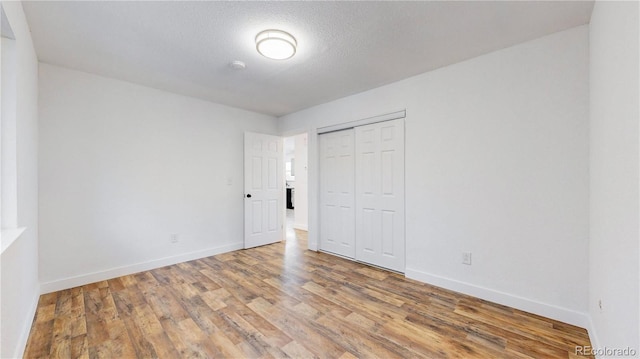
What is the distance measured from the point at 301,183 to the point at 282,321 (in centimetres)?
422

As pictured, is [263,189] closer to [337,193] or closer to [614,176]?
[337,193]

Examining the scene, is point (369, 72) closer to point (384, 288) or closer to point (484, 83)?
point (484, 83)

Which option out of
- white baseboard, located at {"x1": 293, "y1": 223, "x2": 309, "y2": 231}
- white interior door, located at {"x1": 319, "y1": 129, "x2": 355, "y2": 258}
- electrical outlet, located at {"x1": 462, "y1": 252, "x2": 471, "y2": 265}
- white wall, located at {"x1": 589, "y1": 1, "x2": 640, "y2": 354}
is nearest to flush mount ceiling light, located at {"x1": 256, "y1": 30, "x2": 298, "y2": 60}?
white interior door, located at {"x1": 319, "y1": 129, "x2": 355, "y2": 258}

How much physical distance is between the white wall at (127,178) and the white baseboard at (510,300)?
3.00 m

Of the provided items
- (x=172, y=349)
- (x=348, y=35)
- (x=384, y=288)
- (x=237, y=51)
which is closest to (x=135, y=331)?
(x=172, y=349)

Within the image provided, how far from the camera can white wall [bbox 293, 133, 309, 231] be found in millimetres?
6031

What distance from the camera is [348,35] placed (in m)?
2.17

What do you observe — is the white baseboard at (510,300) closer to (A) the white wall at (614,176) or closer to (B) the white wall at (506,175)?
(B) the white wall at (506,175)

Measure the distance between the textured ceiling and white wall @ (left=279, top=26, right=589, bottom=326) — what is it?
247mm

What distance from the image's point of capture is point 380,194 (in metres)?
3.44

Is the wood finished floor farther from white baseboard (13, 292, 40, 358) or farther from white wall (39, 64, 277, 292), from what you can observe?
white wall (39, 64, 277, 292)

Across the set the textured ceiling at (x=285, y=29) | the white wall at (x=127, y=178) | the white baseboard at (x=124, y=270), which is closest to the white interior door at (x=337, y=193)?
the textured ceiling at (x=285, y=29)

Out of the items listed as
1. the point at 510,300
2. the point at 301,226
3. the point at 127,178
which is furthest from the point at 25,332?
the point at 301,226

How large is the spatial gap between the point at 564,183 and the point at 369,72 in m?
2.09
